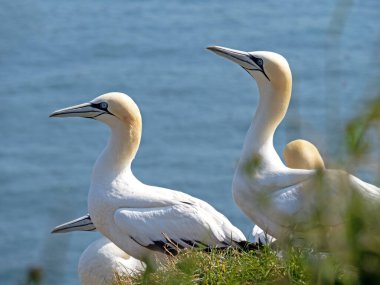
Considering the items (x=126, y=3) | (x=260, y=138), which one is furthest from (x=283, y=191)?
(x=126, y=3)

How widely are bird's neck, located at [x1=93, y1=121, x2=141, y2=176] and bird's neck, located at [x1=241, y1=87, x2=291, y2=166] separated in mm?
772

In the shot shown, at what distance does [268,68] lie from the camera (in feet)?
23.2

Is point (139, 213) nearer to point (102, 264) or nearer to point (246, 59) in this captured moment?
point (102, 264)

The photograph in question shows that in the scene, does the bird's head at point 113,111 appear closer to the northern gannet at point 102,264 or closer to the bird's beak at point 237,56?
the bird's beak at point 237,56

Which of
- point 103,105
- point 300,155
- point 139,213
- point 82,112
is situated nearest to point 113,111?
point 103,105

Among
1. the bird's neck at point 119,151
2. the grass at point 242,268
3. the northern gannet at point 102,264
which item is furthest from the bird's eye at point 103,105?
the grass at point 242,268

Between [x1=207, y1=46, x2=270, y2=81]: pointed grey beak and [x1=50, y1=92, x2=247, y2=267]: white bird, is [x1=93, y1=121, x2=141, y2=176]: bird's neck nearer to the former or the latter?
[x1=50, y1=92, x2=247, y2=267]: white bird

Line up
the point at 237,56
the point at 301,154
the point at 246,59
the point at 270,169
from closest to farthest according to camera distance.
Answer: the point at 270,169 < the point at 246,59 < the point at 237,56 < the point at 301,154

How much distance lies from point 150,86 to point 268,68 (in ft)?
62.9

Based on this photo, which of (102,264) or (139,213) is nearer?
(139,213)

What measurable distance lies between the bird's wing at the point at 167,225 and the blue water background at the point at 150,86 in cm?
1253

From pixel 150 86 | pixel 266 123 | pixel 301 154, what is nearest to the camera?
pixel 266 123

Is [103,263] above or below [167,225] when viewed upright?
below

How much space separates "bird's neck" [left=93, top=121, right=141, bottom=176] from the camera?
7.44m
